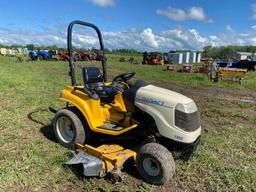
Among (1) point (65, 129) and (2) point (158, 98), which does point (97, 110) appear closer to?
(1) point (65, 129)

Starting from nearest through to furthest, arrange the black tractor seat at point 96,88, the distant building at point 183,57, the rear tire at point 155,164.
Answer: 1. the rear tire at point 155,164
2. the black tractor seat at point 96,88
3. the distant building at point 183,57

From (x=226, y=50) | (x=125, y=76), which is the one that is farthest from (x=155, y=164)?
(x=226, y=50)

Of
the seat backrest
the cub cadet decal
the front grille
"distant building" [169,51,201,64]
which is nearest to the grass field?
the front grille

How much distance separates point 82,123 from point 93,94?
0.50 metres

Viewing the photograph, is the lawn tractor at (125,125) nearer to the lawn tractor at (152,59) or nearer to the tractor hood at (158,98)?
the tractor hood at (158,98)

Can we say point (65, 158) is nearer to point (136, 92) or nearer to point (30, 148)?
point (30, 148)

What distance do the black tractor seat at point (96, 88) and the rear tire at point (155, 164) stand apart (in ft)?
3.70

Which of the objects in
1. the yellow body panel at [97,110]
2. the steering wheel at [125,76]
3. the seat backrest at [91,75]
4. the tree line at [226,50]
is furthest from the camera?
the tree line at [226,50]

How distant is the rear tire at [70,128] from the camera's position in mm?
3939

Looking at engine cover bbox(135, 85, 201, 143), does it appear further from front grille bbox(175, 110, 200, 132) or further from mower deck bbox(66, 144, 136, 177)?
mower deck bbox(66, 144, 136, 177)

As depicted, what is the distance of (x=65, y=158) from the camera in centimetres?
379

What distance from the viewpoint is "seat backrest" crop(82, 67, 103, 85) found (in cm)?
430

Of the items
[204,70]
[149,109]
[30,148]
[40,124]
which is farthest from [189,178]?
[204,70]

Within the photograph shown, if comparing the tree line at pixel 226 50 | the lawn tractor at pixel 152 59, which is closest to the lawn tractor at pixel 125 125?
the lawn tractor at pixel 152 59
